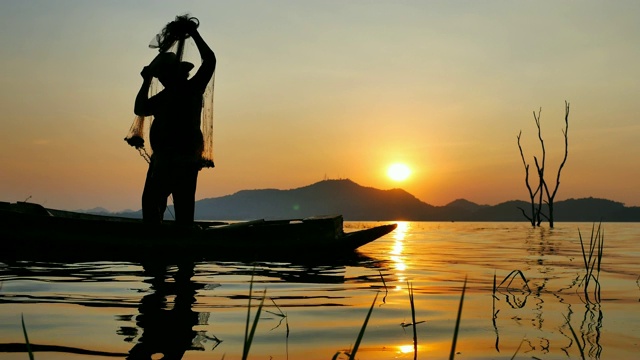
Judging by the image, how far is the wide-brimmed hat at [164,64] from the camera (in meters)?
10.3

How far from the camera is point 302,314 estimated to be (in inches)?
210

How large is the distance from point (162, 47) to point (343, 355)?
7.91 m

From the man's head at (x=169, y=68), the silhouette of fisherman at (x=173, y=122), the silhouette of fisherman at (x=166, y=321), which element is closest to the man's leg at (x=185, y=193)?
the silhouette of fisherman at (x=173, y=122)

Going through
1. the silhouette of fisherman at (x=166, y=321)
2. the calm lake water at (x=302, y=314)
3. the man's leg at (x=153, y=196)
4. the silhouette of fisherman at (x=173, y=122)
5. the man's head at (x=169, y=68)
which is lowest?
the calm lake water at (x=302, y=314)

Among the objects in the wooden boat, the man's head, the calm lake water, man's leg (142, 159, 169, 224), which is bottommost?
the calm lake water

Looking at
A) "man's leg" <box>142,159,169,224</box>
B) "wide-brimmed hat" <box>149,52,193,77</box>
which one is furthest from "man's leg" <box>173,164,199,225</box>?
"wide-brimmed hat" <box>149,52,193,77</box>

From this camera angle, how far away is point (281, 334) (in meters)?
4.41

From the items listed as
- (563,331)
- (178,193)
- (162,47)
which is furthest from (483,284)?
(162,47)

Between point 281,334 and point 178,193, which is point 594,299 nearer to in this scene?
point 281,334

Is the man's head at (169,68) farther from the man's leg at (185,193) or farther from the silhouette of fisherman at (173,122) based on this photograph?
the man's leg at (185,193)

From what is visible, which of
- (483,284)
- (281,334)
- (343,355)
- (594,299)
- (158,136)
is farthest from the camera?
(158,136)

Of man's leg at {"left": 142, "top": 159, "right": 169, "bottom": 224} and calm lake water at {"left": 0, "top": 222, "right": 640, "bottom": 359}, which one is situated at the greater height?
man's leg at {"left": 142, "top": 159, "right": 169, "bottom": 224}

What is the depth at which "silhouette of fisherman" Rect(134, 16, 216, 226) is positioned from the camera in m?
10.4

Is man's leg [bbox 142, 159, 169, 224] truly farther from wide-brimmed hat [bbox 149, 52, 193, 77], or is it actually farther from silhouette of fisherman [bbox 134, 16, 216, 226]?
wide-brimmed hat [bbox 149, 52, 193, 77]
